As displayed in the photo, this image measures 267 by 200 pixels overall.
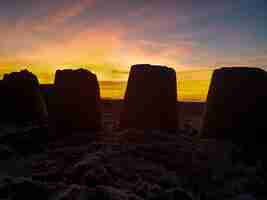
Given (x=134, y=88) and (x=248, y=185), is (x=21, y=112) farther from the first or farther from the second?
(x=248, y=185)

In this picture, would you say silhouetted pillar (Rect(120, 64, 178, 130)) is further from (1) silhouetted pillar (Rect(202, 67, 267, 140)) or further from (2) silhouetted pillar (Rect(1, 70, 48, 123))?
(2) silhouetted pillar (Rect(1, 70, 48, 123))

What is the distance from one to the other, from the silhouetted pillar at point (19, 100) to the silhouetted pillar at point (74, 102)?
14.1 feet

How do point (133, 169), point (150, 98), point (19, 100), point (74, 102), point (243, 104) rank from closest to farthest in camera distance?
point (133, 169), point (243, 104), point (150, 98), point (74, 102), point (19, 100)

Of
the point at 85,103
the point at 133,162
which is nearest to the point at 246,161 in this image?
the point at 133,162

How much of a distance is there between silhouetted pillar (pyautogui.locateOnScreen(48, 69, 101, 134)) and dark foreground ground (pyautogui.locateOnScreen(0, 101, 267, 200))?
2.97 ft

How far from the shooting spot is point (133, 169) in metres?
8.62

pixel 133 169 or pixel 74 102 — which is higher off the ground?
pixel 74 102

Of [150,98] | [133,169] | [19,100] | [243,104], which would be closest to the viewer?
[133,169]

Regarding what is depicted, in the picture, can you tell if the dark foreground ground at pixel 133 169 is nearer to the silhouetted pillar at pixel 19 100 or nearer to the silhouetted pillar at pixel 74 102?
the silhouetted pillar at pixel 74 102

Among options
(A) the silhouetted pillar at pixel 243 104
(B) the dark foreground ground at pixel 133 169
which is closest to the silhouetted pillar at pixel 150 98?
(B) the dark foreground ground at pixel 133 169

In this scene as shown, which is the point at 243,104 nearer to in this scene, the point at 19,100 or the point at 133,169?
the point at 133,169

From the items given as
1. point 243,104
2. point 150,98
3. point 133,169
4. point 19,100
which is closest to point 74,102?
point 150,98

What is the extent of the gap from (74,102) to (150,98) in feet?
11.0

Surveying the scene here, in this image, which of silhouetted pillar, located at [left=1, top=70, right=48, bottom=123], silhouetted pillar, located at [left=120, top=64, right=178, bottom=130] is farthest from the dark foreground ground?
silhouetted pillar, located at [left=1, top=70, right=48, bottom=123]
